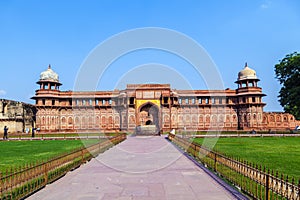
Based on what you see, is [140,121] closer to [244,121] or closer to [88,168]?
[244,121]

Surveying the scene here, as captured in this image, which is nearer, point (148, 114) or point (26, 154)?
point (26, 154)

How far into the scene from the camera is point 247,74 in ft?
131

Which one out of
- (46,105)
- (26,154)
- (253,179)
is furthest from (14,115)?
(253,179)

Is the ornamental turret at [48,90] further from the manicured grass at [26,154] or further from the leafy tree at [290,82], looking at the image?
the leafy tree at [290,82]

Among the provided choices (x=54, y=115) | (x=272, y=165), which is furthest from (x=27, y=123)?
(x=272, y=165)

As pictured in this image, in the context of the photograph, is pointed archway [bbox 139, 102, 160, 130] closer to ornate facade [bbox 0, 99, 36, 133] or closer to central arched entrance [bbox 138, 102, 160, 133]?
central arched entrance [bbox 138, 102, 160, 133]

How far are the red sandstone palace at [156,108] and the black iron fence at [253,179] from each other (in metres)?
28.5

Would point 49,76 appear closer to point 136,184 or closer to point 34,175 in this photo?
point 34,175

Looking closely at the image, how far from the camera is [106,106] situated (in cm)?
3984

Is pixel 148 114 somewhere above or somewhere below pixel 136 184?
above

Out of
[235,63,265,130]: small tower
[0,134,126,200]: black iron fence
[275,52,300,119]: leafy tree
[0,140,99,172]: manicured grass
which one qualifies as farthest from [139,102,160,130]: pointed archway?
[0,134,126,200]: black iron fence

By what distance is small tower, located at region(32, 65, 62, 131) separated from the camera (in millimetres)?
38062

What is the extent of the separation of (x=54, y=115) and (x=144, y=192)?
36495mm

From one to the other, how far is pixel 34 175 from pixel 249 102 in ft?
121
